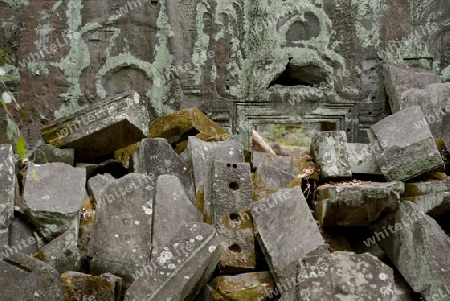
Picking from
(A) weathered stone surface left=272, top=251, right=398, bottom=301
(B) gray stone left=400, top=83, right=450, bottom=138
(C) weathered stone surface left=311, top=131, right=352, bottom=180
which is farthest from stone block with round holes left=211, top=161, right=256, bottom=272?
(B) gray stone left=400, top=83, right=450, bottom=138

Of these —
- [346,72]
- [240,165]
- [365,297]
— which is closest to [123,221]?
[240,165]

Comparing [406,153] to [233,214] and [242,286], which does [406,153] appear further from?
[242,286]

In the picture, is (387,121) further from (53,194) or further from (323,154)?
(53,194)

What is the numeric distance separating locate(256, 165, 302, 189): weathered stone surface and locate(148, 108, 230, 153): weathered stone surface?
64cm

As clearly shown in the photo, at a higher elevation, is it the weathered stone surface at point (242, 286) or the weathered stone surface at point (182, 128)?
the weathered stone surface at point (182, 128)

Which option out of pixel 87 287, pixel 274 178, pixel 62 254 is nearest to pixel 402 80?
pixel 274 178

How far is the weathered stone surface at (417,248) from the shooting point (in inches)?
169

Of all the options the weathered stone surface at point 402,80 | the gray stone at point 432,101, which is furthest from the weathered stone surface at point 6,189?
the weathered stone surface at point 402,80

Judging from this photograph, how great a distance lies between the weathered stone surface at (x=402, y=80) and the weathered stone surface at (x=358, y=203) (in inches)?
96.9

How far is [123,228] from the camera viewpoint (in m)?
4.70

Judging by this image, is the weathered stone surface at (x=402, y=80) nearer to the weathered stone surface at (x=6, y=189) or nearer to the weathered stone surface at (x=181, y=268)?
the weathered stone surface at (x=181, y=268)

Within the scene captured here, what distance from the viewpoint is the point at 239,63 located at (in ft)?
24.9

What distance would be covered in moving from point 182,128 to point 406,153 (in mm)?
2240

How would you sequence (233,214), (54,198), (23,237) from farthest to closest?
(233,214) → (54,198) → (23,237)
